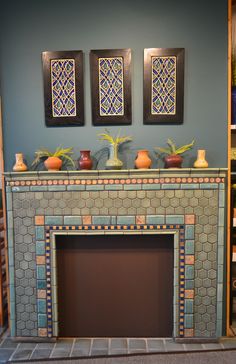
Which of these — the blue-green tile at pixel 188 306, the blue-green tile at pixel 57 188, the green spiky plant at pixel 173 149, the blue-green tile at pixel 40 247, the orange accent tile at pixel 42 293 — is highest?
the green spiky plant at pixel 173 149

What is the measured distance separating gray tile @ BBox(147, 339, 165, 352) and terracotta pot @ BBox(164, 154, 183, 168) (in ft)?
4.10

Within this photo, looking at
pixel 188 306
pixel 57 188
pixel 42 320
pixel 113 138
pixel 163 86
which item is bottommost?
pixel 42 320

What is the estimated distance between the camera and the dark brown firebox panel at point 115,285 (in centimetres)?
204

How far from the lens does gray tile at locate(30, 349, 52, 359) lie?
1876mm

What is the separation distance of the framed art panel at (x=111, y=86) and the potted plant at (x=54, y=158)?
305 millimetres

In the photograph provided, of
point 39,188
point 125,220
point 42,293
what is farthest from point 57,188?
point 42,293

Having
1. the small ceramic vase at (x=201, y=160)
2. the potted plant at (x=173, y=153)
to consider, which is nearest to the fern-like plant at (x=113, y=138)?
the potted plant at (x=173, y=153)

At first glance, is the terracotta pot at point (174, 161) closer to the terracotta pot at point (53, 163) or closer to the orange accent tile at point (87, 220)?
the orange accent tile at point (87, 220)

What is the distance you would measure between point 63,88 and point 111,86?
1.12ft

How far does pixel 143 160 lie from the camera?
193cm

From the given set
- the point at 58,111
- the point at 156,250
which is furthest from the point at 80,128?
the point at 156,250

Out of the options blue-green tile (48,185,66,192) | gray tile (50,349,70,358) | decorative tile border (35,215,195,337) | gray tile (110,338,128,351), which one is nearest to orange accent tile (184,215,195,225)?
decorative tile border (35,215,195,337)

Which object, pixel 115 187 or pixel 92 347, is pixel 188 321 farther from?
pixel 115 187

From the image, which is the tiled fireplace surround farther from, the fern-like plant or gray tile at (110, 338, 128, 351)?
gray tile at (110, 338, 128, 351)
